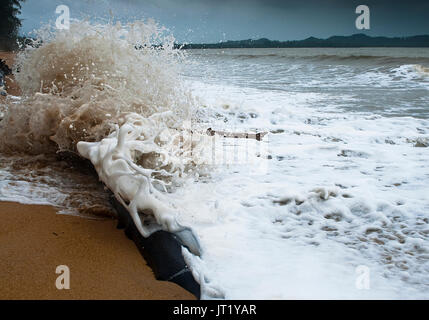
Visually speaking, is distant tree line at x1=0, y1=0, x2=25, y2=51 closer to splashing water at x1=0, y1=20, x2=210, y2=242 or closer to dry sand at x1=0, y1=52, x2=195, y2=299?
splashing water at x1=0, y1=20, x2=210, y2=242

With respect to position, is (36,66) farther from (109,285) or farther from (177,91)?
(109,285)

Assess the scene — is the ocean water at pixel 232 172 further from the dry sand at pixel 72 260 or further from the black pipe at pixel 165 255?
the dry sand at pixel 72 260

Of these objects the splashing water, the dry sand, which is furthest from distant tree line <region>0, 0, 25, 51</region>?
the dry sand

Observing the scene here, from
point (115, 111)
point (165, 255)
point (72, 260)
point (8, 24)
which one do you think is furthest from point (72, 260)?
point (8, 24)

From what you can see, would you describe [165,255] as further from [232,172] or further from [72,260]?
[232,172]

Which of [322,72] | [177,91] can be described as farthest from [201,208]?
[322,72]

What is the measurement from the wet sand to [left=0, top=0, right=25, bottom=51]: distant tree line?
17.9m

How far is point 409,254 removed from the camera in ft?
6.73

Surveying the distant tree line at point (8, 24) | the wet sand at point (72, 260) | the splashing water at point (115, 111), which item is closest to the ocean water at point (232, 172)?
the splashing water at point (115, 111)

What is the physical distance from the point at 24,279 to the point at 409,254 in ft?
6.31

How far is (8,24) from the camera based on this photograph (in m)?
17.8

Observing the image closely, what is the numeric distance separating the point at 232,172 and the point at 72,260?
1686 mm

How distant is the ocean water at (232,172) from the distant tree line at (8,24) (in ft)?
48.4

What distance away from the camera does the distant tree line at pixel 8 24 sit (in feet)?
56.9
